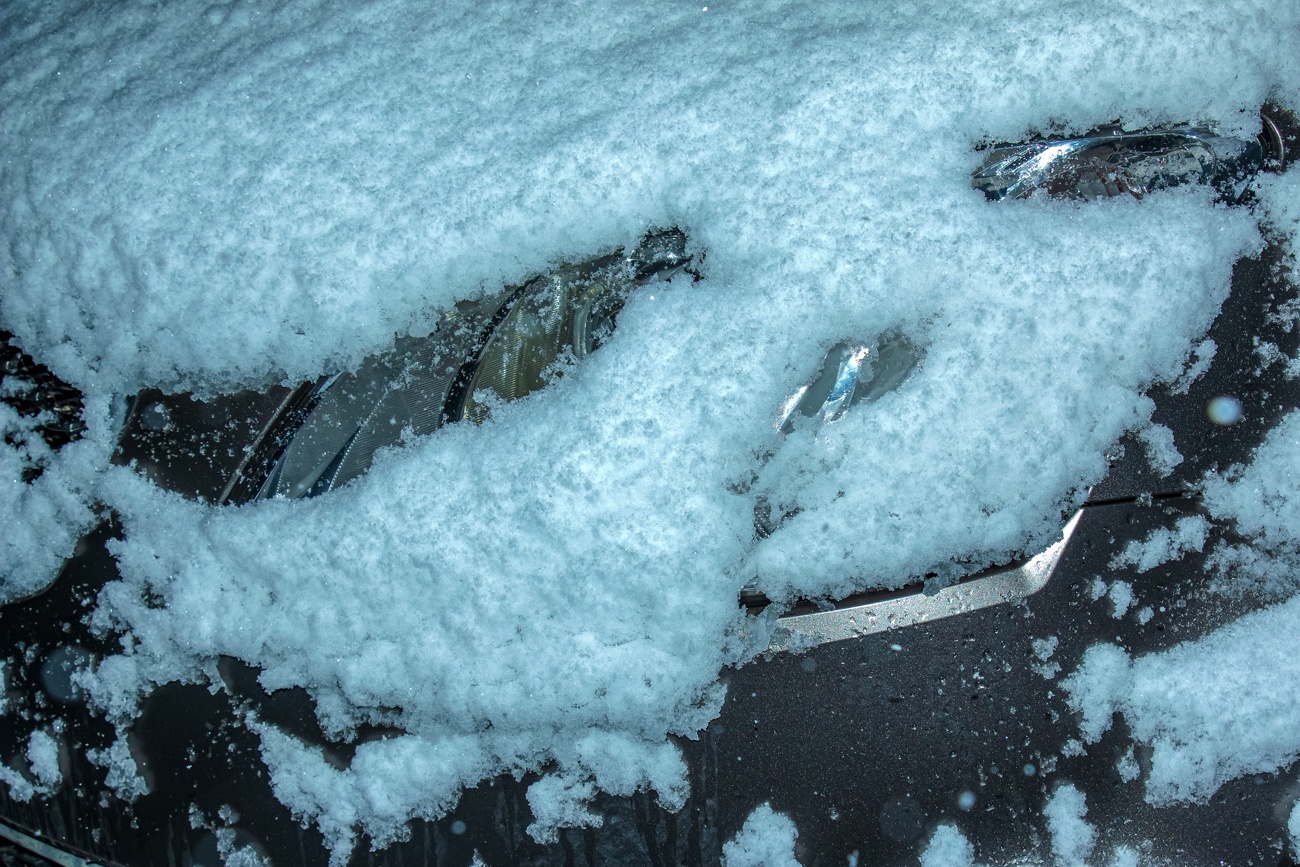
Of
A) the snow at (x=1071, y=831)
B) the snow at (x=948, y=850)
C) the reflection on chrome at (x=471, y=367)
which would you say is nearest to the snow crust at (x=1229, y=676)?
the snow at (x=1071, y=831)

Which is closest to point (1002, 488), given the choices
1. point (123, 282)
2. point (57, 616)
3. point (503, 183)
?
point (503, 183)

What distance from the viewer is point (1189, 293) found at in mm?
1336

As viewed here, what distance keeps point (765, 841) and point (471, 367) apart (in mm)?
1018

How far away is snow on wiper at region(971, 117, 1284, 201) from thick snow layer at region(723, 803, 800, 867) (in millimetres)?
1200

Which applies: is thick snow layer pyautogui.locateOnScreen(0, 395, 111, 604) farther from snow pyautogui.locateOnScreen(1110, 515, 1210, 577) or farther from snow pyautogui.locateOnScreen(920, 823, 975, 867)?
snow pyautogui.locateOnScreen(1110, 515, 1210, 577)

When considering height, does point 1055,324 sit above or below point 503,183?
below

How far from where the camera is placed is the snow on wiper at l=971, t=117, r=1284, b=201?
1369 mm

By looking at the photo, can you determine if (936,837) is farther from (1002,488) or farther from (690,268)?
(690,268)

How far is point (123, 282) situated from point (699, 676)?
1.32 m

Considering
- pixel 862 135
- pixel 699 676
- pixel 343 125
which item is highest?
pixel 343 125

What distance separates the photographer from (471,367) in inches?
53.7

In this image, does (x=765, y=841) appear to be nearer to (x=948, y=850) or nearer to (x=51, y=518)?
(x=948, y=850)

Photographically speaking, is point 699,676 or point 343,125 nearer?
point 699,676

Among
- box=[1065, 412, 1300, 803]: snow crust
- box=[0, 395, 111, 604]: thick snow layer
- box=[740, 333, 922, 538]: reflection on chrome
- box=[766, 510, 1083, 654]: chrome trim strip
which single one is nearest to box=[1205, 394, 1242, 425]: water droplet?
box=[1065, 412, 1300, 803]: snow crust
